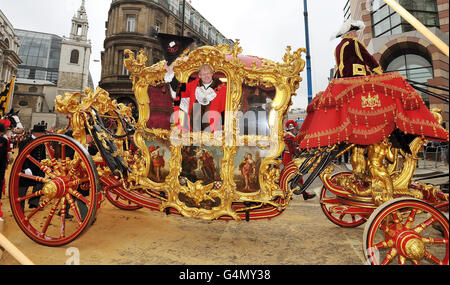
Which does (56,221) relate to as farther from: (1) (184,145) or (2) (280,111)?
(2) (280,111)

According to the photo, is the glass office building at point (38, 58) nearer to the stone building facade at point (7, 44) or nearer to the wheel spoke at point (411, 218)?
the stone building facade at point (7, 44)

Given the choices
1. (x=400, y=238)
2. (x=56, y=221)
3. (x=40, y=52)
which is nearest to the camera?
(x=400, y=238)

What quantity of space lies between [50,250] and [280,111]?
2.79 meters

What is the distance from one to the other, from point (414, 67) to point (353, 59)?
10.0 m

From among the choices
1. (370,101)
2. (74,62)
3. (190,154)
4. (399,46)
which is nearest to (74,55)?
(74,62)

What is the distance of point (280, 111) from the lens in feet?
7.95

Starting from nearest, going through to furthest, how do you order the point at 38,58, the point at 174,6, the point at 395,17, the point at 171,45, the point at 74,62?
the point at 171,45 → the point at 395,17 → the point at 174,6 → the point at 74,62 → the point at 38,58

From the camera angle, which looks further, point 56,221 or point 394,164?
point 56,221

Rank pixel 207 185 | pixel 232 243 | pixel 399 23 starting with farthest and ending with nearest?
pixel 399 23 < pixel 232 243 < pixel 207 185

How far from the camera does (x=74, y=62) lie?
3675cm

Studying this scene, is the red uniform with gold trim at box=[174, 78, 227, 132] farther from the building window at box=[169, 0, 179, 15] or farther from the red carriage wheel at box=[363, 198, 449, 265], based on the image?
the building window at box=[169, 0, 179, 15]

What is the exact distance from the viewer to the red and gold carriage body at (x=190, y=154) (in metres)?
2.39

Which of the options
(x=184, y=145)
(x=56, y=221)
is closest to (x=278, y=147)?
(x=184, y=145)

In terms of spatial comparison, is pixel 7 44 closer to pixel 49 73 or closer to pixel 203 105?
pixel 203 105
